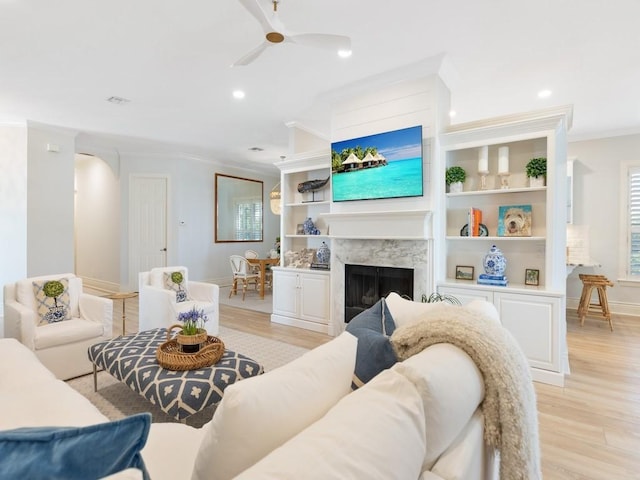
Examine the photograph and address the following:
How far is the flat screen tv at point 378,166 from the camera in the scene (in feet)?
11.4

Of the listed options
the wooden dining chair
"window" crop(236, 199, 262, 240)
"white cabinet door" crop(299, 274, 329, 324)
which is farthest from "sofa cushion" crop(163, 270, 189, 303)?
"window" crop(236, 199, 262, 240)

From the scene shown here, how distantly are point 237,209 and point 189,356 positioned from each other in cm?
651

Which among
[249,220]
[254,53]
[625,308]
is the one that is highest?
[254,53]

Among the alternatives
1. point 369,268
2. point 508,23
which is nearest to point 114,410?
point 369,268

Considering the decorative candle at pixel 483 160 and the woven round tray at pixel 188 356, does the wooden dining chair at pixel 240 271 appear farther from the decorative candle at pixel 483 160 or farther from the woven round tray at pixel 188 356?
the decorative candle at pixel 483 160

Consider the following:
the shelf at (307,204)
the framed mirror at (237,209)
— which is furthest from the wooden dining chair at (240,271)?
the shelf at (307,204)

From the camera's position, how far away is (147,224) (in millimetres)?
6922

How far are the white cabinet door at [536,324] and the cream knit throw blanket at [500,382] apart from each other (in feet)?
6.39

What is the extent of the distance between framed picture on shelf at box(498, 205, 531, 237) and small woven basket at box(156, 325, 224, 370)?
2831mm

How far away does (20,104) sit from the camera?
437 cm

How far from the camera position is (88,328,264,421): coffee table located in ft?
6.06

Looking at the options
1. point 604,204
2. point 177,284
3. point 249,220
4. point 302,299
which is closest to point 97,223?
point 249,220

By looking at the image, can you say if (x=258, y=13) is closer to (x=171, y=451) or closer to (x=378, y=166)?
(x=378, y=166)

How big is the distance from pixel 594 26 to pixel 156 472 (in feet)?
13.3
